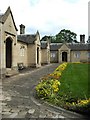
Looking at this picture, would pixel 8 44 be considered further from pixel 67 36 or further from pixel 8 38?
pixel 67 36

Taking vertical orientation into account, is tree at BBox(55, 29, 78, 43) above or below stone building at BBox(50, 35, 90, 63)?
above

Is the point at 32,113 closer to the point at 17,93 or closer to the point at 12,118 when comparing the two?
the point at 12,118

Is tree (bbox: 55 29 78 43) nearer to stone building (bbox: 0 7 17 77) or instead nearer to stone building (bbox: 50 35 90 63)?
stone building (bbox: 50 35 90 63)

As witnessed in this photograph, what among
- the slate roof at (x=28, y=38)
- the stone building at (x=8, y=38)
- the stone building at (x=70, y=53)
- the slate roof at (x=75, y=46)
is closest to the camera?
the stone building at (x=8, y=38)

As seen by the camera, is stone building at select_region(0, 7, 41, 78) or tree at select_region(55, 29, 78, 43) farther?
tree at select_region(55, 29, 78, 43)

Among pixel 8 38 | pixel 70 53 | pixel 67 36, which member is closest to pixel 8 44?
pixel 8 38

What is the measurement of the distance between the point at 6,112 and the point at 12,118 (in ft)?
2.74

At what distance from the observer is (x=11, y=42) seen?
76.8ft

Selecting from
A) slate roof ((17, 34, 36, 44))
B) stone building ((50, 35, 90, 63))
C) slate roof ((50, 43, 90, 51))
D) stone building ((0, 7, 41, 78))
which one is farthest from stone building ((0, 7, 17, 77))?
slate roof ((50, 43, 90, 51))

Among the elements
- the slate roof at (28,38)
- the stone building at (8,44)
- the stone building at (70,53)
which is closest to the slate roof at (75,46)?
the stone building at (70,53)

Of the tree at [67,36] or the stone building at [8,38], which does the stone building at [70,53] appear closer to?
the stone building at [8,38]

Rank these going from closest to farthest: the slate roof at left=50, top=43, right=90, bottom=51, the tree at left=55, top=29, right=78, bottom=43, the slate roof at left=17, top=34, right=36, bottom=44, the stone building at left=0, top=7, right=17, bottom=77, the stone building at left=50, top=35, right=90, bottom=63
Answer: the stone building at left=0, top=7, right=17, bottom=77 → the slate roof at left=17, top=34, right=36, bottom=44 → the stone building at left=50, top=35, right=90, bottom=63 → the slate roof at left=50, top=43, right=90, bottom=51 → the tree at left=55, top=29, right=78, bottom=43

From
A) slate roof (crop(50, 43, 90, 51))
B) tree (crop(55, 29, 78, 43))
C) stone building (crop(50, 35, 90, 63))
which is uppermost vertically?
tree (crop(55, 29, 78, 43))

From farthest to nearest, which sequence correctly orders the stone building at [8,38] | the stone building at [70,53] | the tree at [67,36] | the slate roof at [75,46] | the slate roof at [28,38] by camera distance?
the tree at [67,36] → the slate roof at [75,46] → the stone building at [70,53] → the slate roof at [28,38] → the stone building at [8,38]
